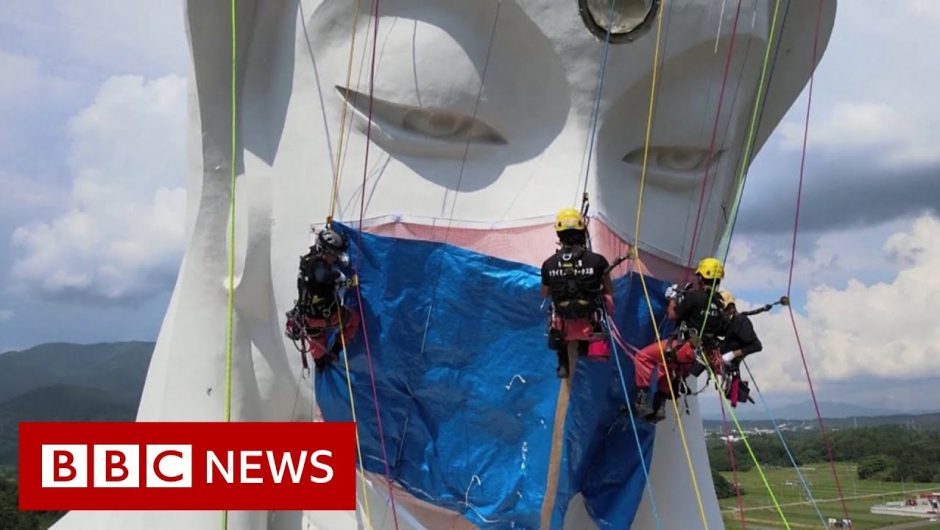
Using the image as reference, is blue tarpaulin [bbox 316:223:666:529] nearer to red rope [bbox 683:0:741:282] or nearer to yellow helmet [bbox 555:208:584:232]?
yellow helmet [bbox 555:208:584:232]

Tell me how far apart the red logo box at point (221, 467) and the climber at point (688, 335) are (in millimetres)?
2081

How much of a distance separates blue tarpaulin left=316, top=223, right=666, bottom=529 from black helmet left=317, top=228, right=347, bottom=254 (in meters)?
0.11

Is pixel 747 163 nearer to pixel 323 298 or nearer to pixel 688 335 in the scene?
pixel 688 335

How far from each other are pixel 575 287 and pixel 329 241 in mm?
1748

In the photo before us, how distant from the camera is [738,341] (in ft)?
18.8

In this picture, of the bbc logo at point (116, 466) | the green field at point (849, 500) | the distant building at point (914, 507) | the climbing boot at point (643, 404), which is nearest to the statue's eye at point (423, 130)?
the climbing boot at point (643, 404)

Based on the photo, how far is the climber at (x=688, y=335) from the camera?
5.62 meters

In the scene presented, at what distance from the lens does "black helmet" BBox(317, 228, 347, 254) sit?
232 inches

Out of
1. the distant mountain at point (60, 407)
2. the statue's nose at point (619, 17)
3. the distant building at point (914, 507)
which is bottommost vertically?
the distant building at point (914, 507)

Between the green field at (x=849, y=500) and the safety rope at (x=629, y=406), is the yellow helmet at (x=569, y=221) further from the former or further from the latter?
the green field at (x=849, y=500)

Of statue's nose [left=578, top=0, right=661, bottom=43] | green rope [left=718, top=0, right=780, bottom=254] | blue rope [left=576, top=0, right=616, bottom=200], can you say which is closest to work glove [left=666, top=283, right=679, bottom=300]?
blue rope [left=576, top=0, right=616, bottom=200]

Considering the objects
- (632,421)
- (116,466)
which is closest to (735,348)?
(632,421)

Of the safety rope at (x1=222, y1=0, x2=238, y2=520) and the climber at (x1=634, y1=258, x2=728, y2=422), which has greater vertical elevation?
the safety rope at (x1=222, y1=0, x2=238, y2=520)

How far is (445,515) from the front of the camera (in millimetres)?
6082
